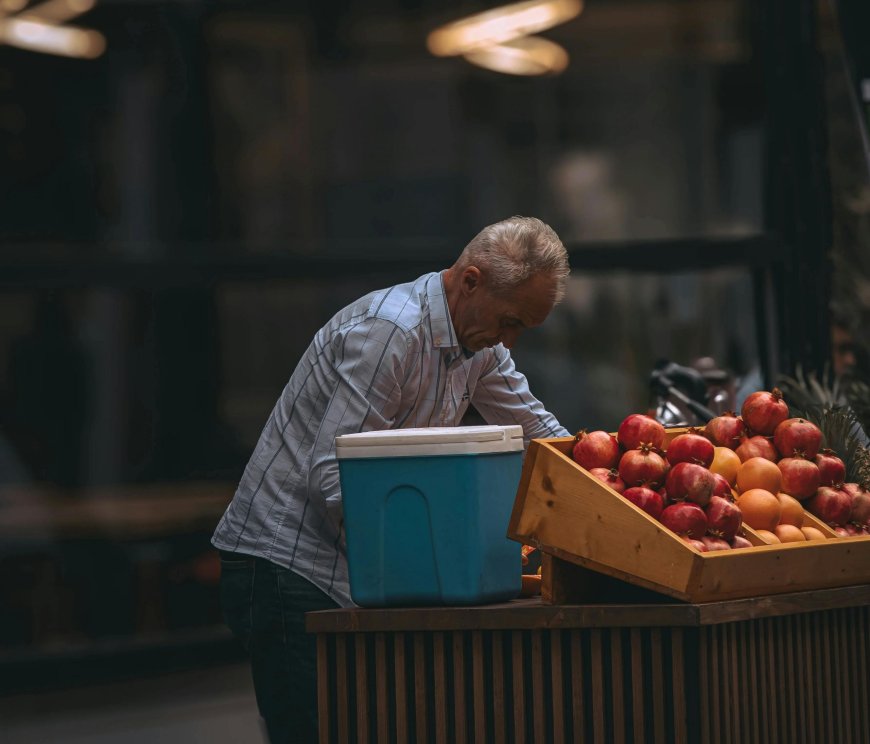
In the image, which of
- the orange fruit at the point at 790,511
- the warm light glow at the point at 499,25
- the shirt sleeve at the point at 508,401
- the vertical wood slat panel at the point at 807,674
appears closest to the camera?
the vertical wood slat panel at the point at 807,674

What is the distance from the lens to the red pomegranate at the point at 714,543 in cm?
338

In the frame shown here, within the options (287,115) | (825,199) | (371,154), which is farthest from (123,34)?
(825,199)

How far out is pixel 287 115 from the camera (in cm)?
763

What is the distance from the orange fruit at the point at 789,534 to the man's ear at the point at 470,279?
1013 millimetres

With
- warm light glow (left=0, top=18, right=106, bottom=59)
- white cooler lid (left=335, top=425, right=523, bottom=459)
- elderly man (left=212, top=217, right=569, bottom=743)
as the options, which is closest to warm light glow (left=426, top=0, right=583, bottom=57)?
warm light glow (left=0, top=18, right=106, bottom=59)

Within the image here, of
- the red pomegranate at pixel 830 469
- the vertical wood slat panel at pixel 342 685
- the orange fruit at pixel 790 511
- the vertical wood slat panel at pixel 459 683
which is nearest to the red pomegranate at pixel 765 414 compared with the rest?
the red pomegranate at pixel 830 469

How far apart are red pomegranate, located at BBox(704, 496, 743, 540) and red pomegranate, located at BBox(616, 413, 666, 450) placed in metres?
0.23

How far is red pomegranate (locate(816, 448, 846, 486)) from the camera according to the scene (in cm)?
385

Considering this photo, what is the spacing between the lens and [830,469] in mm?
3846

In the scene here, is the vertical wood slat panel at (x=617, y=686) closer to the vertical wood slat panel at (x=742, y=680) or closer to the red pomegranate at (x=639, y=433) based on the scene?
the vertical wood slat panel at (x=742, y=680)

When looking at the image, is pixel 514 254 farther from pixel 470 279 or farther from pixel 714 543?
pixel 714 543

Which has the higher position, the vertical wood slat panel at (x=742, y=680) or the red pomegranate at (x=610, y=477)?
the red pomegranate at (x=610, y=477)

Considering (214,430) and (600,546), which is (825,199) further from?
(600,546)

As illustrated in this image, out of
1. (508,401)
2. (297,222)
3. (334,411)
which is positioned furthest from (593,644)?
(297,222)
